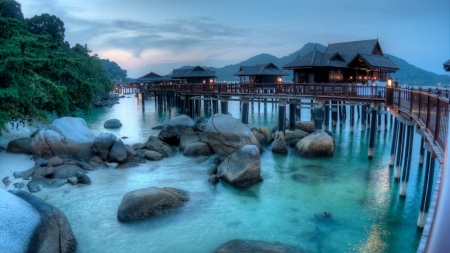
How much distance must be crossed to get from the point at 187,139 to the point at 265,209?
1031 cm

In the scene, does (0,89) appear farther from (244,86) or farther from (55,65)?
(244,86)

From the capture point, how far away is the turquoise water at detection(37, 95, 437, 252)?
34.7ft

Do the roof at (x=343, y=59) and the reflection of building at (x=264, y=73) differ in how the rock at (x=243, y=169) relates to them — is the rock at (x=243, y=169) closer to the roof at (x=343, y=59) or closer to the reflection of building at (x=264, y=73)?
the roof at (x=343, y=59)

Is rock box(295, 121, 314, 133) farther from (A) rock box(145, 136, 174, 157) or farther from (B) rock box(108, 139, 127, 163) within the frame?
(B) rock box(108, 139, 127, 163)

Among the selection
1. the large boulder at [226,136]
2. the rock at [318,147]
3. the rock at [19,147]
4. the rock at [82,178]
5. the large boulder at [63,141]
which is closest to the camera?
the rock at [82,178]

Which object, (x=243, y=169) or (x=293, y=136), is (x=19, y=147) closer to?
(x=243, y=169)

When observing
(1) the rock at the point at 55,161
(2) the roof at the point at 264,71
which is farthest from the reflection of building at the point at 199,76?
(1) the rock at the point at 55,161

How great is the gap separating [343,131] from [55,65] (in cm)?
2327

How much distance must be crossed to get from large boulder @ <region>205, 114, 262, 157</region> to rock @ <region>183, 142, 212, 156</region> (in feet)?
1.01

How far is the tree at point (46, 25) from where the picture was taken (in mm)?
52281

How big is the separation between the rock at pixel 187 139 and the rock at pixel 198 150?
1.04 m

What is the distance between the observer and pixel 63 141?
17.7 m

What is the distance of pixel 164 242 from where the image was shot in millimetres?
10562

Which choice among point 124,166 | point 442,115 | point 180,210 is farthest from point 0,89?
point 442,115
